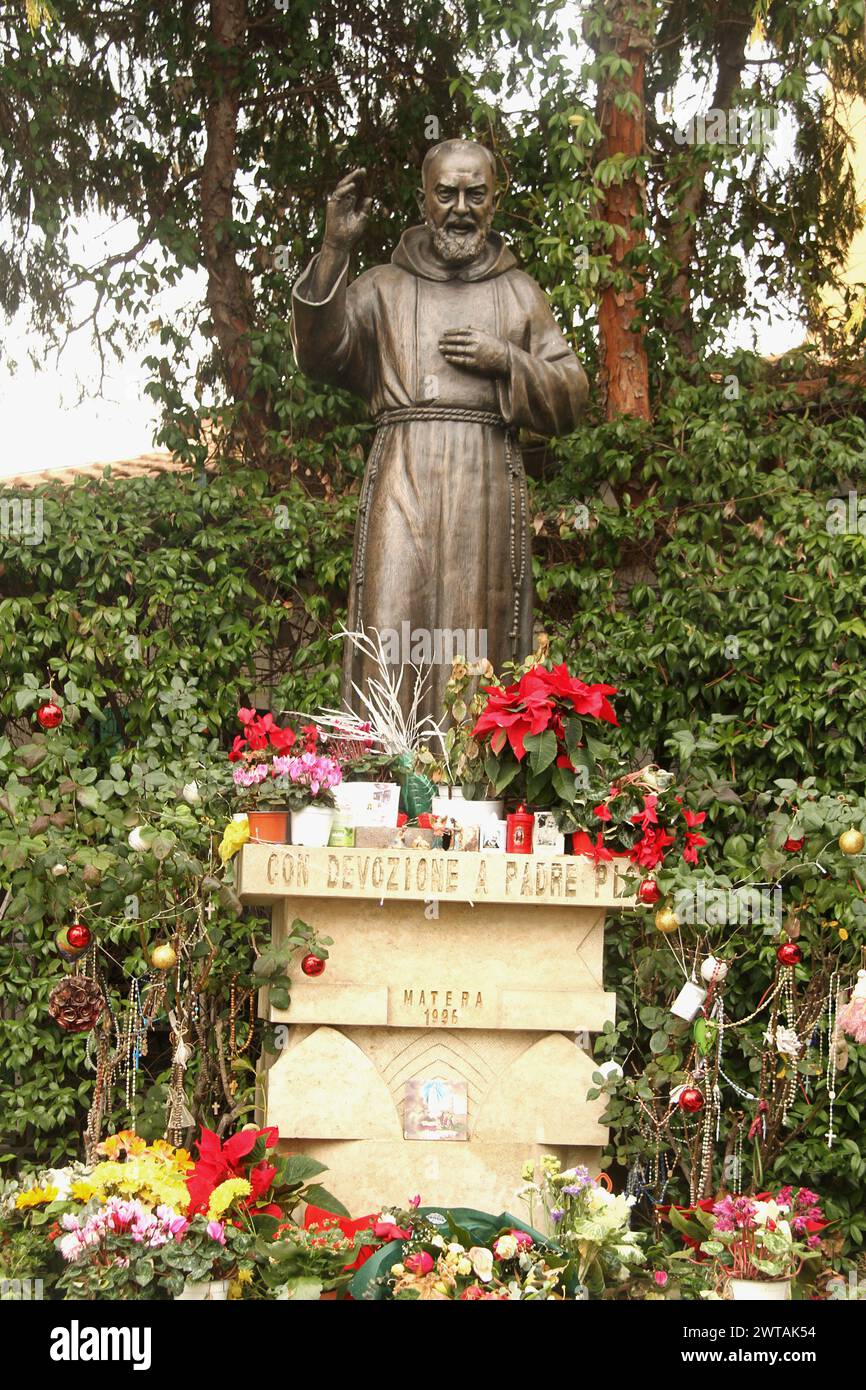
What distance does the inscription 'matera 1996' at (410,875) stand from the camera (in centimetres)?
457

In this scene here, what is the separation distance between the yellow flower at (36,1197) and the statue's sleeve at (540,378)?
2.90 m

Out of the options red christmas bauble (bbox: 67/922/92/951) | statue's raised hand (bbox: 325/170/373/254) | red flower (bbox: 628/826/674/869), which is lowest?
red christmas bauble (bbox: 67/922/92/951)

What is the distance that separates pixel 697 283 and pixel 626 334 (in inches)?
24.2

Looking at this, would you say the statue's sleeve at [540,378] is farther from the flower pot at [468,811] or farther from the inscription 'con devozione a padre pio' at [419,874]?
the inscription 'con devozione a padre pio' at [419,874]

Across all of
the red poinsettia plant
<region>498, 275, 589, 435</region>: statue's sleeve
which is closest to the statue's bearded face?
<region>498, 275, 589, 435</region>: statue's sleeve

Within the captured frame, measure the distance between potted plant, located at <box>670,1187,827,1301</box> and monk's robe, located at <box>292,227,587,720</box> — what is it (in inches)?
81.5

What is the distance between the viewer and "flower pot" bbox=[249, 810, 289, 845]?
4.67 metres

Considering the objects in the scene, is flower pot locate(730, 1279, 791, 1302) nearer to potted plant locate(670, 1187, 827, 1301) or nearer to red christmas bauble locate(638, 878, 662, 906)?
potted plant locate(670, 1187, 827, 1301)

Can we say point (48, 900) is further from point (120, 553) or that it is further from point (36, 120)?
point (36, 120)

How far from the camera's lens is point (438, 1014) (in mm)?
4664

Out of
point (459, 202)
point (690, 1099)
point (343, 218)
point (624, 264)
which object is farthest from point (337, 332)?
point (624, 264)

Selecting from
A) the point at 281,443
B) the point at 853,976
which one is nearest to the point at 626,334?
the point at 281,443

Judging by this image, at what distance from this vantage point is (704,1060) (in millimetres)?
4785

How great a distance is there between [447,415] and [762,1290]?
2978mm
